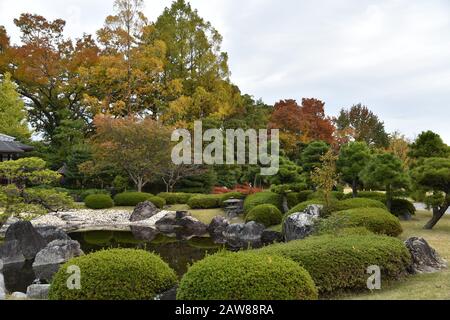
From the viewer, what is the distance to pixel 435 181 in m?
12.1

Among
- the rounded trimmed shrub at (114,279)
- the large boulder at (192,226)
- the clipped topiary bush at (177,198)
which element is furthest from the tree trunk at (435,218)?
the clipped topiary bush at (177,198)

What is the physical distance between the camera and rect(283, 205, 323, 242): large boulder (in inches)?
444

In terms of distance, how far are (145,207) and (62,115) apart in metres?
13.8

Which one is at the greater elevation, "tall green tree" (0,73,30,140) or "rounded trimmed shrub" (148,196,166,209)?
"tall green tree" (0,73,30,140)

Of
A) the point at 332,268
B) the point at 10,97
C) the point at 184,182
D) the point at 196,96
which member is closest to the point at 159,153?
the point at 184,182

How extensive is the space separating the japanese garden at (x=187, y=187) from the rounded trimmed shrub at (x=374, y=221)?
0.13 feet

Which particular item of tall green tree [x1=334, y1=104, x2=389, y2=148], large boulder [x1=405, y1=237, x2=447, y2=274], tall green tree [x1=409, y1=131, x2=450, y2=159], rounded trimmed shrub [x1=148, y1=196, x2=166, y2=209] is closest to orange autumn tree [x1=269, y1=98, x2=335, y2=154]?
tall green tree [x1=334, y1=104, x2=389, y2=148]

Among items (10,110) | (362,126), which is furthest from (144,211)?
A: (362,126)

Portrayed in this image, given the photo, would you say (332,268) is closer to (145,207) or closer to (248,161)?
(145,207)

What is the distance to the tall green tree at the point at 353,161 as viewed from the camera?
15.8 metres

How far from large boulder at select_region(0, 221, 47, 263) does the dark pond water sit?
2.04 ft

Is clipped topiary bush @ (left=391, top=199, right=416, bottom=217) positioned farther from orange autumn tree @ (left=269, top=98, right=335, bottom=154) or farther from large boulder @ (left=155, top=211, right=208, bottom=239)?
orange autumn tree @ (left=269, top=98, right=335, bottom=154)

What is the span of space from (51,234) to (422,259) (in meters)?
10.6

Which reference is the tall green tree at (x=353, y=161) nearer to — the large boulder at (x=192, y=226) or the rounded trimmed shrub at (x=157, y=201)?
the large boulder at (x=192, y=226)
